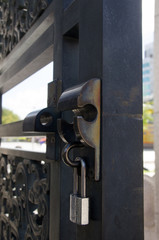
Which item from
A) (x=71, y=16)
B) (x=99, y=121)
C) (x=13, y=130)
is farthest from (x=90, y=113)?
(x=13, y=130)

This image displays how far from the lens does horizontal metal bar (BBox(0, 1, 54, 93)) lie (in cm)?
119

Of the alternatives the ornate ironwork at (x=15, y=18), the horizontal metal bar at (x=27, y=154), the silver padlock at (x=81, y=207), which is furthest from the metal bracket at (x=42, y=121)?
the ornate ironwork at (x=15, y=18)

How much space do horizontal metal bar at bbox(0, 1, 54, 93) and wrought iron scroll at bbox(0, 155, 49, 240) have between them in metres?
0.49

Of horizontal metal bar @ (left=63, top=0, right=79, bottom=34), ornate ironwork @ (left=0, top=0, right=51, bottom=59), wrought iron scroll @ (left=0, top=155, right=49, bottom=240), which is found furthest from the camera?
ornate ironwork @ (left=0, top=0, right=51, bottom=59)

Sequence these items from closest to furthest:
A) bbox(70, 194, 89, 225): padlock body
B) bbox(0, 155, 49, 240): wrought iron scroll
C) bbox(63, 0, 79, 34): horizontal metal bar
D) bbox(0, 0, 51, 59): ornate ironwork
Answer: bbox(70, 194, 89, 225): padlock body, bbox(63, 0, 79, 34): horizontal metal bar, bbox(0, 155, 49, 240): wrought iron scroll, bbox(0, 0, 51, 59): ornate ironwork

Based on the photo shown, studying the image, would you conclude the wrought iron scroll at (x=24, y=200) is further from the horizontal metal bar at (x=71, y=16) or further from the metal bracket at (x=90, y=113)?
the horizontal metal bar at (x=71, y=16)

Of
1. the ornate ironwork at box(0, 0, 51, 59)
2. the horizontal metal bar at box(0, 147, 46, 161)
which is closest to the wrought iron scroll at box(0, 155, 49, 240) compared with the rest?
the horizontal metal bar at box(0, 147, 46, 161)

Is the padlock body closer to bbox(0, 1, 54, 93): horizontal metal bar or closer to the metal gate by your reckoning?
the metal gate

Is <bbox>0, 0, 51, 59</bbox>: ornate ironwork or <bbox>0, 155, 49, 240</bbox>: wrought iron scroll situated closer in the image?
<bbox>0, 155, 49, 240</bbox>: wrought iron scroll

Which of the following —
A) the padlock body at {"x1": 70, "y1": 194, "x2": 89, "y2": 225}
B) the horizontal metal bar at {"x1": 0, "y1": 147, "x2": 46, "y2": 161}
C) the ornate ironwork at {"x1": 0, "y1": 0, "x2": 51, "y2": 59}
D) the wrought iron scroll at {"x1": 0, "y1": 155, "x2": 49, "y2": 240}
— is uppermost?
the ornate ironwork at {"x1": 0, "y1": 0, "x2": 51, "y2": 59}

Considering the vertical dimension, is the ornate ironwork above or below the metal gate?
above

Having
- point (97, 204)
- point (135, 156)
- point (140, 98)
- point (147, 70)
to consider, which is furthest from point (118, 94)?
point (147, 70)

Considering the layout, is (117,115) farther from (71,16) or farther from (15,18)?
(15,18)

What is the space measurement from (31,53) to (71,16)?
419 mm
